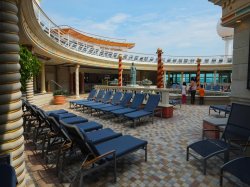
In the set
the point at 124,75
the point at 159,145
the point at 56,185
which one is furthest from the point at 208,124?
the point at 124,75

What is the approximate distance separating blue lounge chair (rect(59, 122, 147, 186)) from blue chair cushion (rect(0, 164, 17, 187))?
113 cm

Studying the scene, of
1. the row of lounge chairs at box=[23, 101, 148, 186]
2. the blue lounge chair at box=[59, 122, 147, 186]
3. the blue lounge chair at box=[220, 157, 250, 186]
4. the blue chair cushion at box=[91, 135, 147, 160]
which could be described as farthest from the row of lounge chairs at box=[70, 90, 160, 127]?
the blue lounge chair at box=[220, 157, 250, 186]

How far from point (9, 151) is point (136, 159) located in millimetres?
2448

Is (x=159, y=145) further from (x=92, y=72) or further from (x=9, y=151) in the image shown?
(x=92, y=72)

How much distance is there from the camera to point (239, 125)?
11.4 feet

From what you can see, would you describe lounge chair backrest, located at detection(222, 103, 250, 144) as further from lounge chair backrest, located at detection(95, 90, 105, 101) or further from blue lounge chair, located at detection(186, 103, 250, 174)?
lounge chair backrest, located at detection(95, 90, 105, 101)

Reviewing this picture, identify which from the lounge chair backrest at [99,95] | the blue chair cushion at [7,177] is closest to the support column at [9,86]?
the blue chair cushion at [7,177]

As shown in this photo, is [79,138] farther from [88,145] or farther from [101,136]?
[101,136]

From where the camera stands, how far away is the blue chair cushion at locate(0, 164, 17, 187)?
1517 mm

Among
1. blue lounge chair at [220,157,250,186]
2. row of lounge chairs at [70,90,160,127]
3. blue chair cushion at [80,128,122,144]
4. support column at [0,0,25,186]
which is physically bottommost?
blue lounge chair at [220,157,250,186]

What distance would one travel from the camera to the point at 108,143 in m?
3.59

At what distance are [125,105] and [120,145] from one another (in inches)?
180

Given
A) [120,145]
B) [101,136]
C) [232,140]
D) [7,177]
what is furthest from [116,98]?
[7,177]

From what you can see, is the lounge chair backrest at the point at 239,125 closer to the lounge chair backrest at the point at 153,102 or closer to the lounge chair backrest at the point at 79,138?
the lounge chair backrest at the point at 79,138
